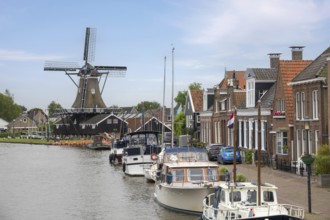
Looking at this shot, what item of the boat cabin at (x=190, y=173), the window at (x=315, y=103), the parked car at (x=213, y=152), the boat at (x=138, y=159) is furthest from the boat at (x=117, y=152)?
the boat cabin at (x=190, y=173)

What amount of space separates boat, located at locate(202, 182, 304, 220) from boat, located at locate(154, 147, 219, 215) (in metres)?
5.06

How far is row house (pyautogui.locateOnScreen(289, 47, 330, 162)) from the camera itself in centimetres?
4022

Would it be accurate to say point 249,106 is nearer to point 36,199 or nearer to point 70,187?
point 70,187

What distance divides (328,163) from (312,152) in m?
7.78

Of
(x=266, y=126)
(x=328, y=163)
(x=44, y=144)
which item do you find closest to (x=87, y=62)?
(x=44, y=144)

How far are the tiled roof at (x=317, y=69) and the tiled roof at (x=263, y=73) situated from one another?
12527mm

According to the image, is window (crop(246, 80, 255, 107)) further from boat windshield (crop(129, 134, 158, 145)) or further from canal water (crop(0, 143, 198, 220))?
canal water (crop(0, 143, 198, 220))

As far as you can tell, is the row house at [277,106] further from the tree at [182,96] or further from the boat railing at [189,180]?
the tree at [182,96]

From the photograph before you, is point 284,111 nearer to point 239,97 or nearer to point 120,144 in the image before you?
point 239,97

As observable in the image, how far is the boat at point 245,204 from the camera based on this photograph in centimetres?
2362

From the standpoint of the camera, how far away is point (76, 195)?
42.4 metres

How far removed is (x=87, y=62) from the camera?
443ft

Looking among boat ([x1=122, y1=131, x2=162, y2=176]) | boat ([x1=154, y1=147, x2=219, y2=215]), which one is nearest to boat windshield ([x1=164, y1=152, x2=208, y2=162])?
boat ([x1=154, y1=147, x2=219, y2=215])

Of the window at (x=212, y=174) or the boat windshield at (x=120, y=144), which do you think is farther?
the boat windshield at (x=120, y=144)
